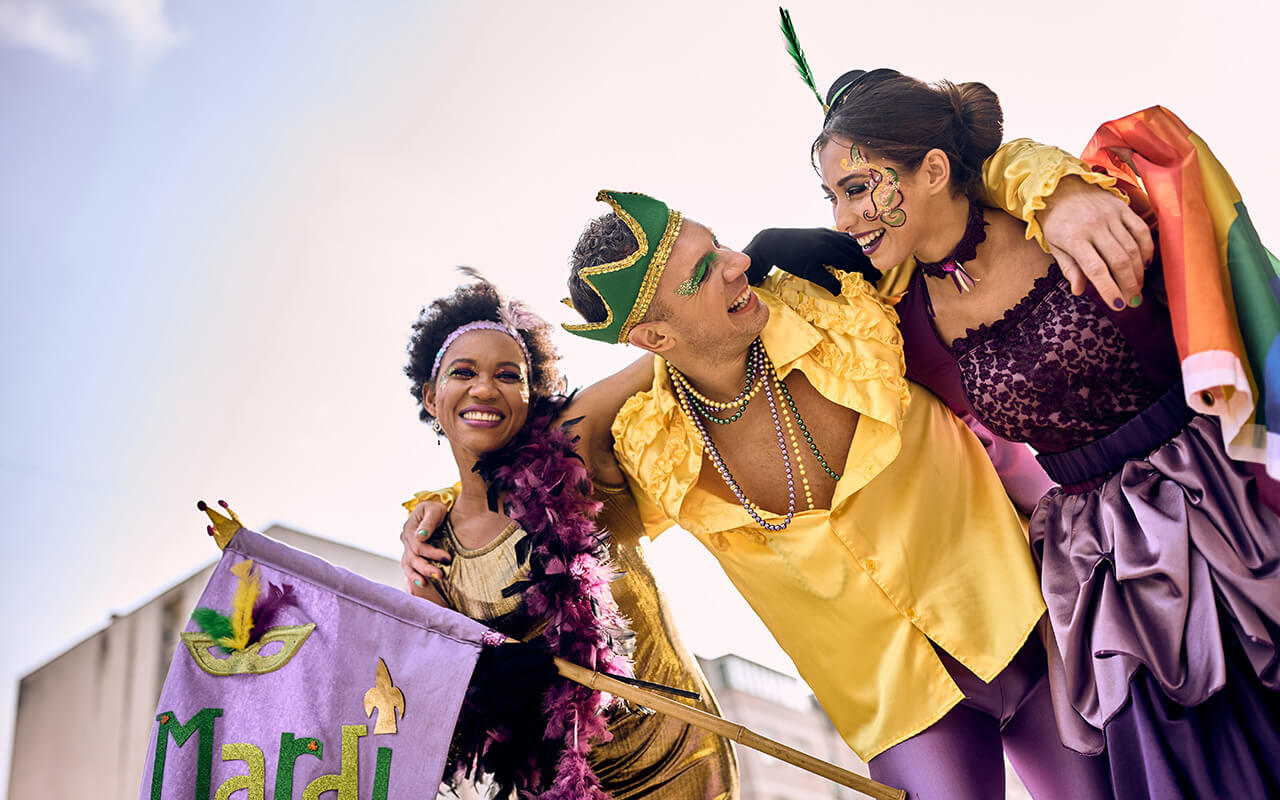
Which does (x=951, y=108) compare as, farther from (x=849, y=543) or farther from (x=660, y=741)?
(x=660, y=741)

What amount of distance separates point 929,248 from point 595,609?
1376 millimetres

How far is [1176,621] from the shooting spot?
2.10 meters

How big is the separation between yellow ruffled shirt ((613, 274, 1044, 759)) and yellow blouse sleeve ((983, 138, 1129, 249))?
43 cm

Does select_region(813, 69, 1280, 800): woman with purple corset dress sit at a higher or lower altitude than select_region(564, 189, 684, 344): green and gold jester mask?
lower

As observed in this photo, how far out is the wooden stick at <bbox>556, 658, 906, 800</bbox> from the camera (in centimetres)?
239

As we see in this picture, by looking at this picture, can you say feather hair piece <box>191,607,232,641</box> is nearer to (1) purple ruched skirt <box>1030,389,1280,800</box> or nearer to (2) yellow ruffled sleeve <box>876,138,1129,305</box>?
(1) purple ruched skirt <box>1030,389,1280,800</box>

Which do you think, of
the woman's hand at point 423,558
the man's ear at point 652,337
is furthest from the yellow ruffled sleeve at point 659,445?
the woman's hand at point 423,558

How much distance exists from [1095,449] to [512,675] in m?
1.62

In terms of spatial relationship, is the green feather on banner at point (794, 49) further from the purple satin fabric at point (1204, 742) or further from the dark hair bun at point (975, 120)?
the purple satin fabric at point (1204, 742)

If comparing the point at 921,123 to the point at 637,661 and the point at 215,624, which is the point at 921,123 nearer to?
the point at 637,661

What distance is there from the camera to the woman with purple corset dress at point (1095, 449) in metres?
2.07

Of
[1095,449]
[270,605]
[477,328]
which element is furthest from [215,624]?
[1095,449]

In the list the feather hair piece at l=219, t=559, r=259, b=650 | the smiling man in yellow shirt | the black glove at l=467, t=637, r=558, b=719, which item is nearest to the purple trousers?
the smiling man in yellow shirt

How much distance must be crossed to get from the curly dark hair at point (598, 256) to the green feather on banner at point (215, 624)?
1.35m
